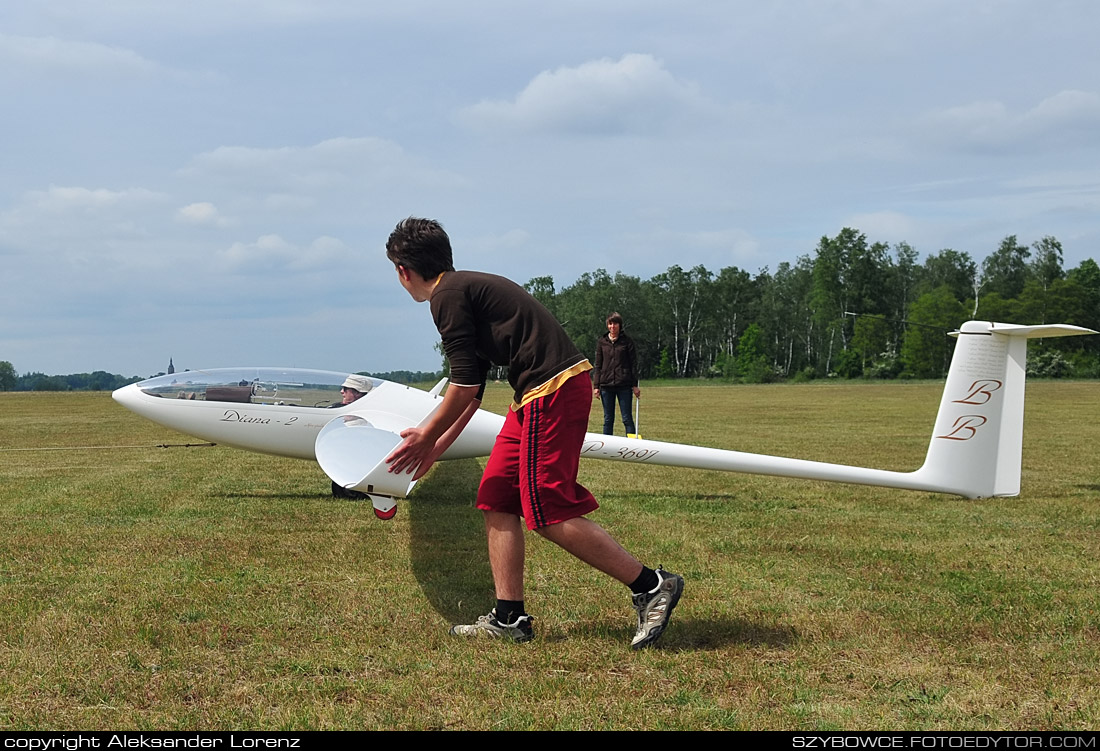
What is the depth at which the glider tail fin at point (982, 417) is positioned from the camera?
24.3 feet

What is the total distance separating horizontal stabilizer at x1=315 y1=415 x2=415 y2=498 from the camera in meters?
4.73

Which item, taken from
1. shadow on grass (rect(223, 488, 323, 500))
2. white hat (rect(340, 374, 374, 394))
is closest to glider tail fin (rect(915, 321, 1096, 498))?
white hat (rect(340, 374, 374, 394))

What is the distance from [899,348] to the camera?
83.8m

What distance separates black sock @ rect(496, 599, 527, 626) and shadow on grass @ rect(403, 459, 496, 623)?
16.2 inches

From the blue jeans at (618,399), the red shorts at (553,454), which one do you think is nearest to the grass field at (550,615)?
the red shorts at (553,454)

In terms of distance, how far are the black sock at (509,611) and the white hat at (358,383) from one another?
488cm

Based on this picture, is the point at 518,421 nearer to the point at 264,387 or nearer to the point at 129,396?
the point at 264,387

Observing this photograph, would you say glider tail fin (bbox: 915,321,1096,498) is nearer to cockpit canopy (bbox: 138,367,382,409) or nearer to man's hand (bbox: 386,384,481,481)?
man's hand (bbox: 386,384,481,481)

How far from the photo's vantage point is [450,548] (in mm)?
6336

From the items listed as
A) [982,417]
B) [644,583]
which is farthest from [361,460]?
[982,417]

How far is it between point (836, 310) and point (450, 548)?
82.2 meters

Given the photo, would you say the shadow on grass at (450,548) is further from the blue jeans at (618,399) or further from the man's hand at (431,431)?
the blue jeans at (618,399)
